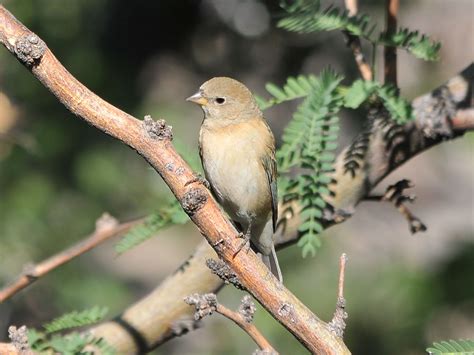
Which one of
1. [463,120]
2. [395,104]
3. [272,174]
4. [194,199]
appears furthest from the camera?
[272,174]

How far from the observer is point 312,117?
3.11 metres

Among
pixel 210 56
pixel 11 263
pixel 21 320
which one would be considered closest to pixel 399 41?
pixel 210 56

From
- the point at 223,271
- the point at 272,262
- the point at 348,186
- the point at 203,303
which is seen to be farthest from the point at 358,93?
the point at 203,303

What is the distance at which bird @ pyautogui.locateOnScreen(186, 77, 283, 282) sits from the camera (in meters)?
3.45

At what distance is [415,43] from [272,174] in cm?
78

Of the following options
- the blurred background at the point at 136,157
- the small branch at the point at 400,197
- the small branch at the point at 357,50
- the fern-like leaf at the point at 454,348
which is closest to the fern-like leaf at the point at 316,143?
the small branch at the point at 357,50

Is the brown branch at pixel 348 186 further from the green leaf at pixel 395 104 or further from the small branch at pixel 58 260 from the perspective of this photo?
the small branch at pixel 58 260

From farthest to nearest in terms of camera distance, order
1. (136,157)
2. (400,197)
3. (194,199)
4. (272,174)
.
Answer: (136,157)
(272,174)
(400,197)
(194,199)

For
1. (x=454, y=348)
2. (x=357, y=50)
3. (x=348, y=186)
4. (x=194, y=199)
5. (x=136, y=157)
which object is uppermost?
(x=136, y=157)

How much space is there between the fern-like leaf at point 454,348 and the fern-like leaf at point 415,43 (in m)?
1.34

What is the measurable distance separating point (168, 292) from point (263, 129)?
0.85 metres

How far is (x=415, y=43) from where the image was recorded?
3129 millimetres

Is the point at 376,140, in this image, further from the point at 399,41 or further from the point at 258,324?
the point at 258,324

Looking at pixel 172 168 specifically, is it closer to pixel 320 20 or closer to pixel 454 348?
pixel 454 348
